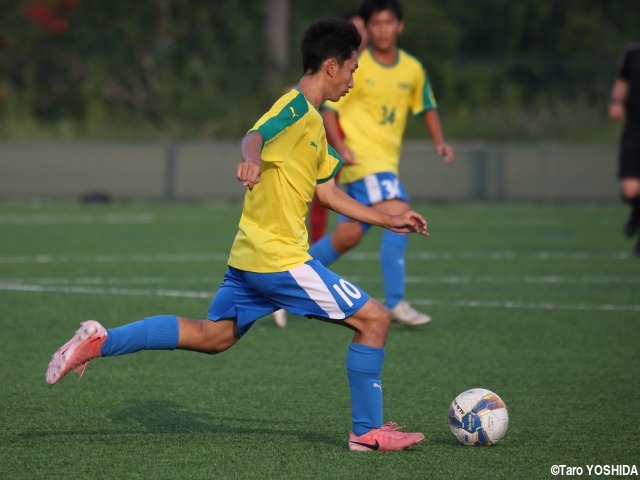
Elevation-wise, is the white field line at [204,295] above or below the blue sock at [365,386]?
below

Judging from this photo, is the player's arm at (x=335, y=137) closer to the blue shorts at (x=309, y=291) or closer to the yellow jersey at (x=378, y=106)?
the yellow jersey at (x=378, y=106)

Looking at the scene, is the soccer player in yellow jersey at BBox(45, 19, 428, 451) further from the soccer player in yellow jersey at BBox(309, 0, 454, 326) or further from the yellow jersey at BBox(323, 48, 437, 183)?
the yellow jersey at BBox(323, 48, 437, 183)

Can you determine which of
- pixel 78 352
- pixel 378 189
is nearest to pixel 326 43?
pixel 78 352

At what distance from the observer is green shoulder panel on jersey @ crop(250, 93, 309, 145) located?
5035 millimetres

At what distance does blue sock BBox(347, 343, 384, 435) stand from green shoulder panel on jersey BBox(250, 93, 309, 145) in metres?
0.96

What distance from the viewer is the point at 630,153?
11375 mm

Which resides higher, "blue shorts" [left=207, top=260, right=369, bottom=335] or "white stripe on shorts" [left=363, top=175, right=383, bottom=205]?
"white stripe on shorts" [left=363, top=175, right=383, bottom=205]

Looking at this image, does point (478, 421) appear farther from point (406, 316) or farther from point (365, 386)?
point (406, 316)

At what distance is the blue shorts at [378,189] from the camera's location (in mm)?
8234

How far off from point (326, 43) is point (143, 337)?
1.49 m

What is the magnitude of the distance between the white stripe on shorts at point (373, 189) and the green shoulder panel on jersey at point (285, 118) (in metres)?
3.03

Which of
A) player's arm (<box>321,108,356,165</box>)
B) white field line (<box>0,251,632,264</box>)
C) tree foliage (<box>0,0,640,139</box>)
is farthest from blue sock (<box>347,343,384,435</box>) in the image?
tree foliage (<box>0,0,640,139</box>)

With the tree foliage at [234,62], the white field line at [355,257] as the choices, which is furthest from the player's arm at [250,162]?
the tree foliage at [234,62]

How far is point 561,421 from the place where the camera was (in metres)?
5.75
